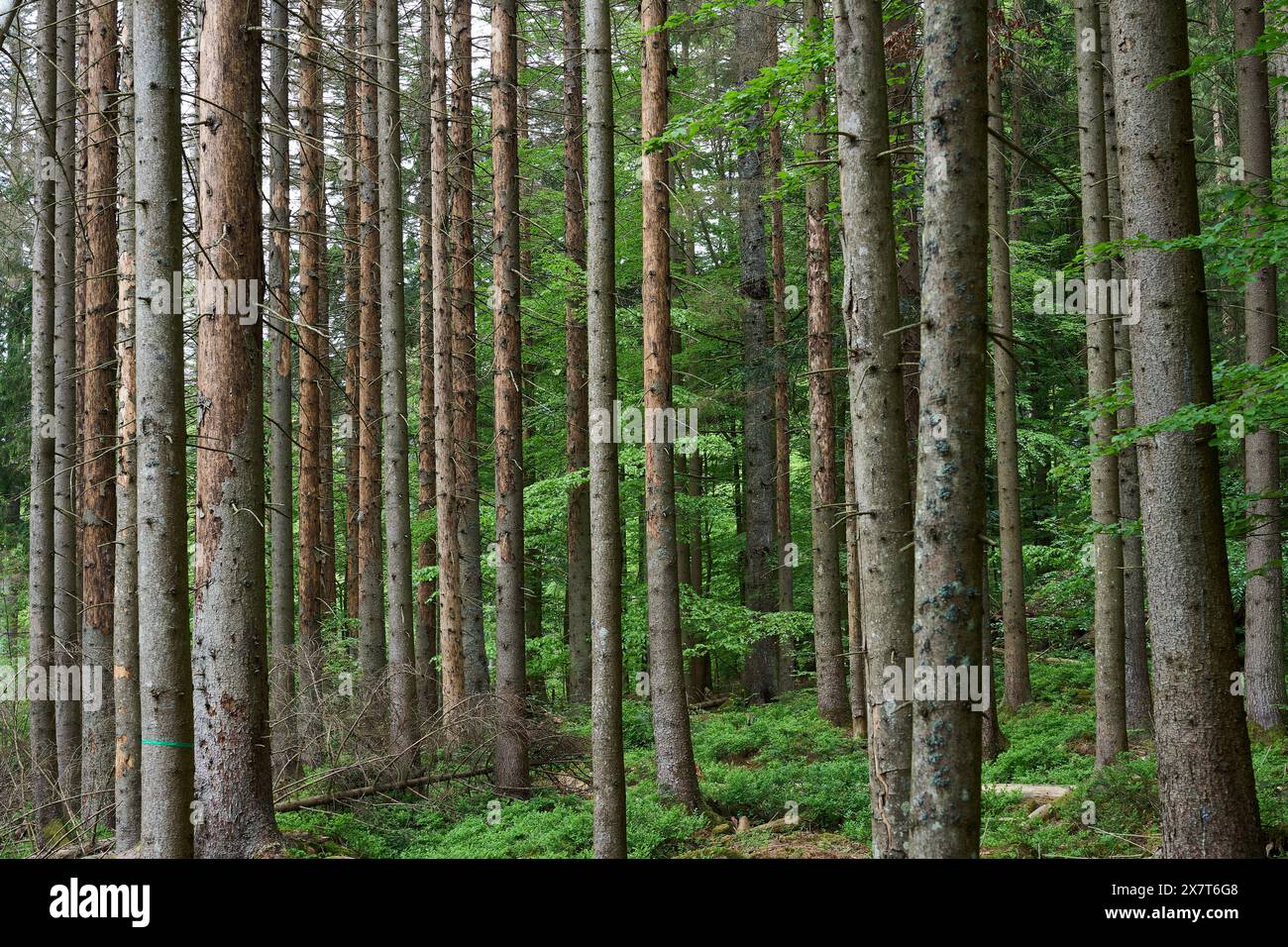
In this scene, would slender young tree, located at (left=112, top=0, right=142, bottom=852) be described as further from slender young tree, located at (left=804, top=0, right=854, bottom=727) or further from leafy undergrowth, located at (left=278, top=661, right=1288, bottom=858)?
slender young tree, located at (left=804, top=0, right=854, bottom=727)

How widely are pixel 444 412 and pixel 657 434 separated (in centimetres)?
455

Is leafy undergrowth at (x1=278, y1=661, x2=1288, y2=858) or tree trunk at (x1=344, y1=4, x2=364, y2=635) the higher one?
tree trunk at (x1=344, y1=4, x2=364, y2=635)

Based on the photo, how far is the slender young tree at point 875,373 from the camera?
6.16 meters

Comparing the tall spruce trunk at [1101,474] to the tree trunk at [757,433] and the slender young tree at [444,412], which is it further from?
the slender young tree at [444,412]

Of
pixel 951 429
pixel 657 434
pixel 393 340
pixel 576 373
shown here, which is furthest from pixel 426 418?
pixel 951 429

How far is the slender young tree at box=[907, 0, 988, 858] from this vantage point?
4934 millimetres

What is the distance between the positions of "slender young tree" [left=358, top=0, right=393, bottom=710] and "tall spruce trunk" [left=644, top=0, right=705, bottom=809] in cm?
447

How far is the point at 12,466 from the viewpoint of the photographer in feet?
70.3

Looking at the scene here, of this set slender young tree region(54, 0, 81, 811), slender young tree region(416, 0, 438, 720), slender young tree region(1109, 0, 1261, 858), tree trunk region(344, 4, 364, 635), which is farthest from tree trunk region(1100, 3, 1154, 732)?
slender young tree region(54, 0, 81, 811)

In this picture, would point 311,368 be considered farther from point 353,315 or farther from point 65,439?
point 65,439

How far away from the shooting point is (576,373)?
1695 cm

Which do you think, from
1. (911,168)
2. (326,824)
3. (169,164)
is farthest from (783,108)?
(326,824)
